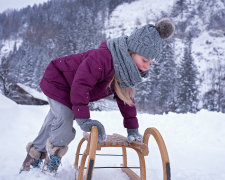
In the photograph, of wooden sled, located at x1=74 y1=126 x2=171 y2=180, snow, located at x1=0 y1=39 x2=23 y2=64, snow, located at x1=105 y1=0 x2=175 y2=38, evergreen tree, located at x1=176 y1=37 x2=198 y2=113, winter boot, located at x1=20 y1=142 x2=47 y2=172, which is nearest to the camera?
wooden sled, located at x1=74 y1=126 x2=171 y2=180

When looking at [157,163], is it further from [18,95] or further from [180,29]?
[180,29]

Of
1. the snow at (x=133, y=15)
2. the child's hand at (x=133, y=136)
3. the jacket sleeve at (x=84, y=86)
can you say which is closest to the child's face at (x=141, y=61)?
the jacket sleeve at (x=84, y=86)

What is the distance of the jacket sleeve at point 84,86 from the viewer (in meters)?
1.35

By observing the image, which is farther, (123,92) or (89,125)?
(123,92)

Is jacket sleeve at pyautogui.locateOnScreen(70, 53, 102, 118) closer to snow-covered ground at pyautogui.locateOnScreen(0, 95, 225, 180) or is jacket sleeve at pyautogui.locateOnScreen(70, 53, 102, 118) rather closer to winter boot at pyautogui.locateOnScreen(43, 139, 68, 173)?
winter boot at pyautogui.locateOnScreen(43, 139, 68, 173)

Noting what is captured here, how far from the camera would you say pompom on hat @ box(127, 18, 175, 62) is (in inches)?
59.4

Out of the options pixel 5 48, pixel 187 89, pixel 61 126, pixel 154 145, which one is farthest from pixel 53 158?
pixel 5 48

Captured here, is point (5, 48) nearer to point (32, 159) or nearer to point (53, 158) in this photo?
point (32, 159)

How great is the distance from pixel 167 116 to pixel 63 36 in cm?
1939

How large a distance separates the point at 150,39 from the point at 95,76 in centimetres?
48

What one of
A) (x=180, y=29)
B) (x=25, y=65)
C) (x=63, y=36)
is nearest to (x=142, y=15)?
(x=180, y=29)

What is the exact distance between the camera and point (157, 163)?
2.62 m

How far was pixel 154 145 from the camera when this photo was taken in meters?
3.54

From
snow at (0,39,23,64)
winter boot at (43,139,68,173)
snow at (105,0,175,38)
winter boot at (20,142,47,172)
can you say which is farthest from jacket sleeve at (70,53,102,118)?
snow at (105,0,175,38)
